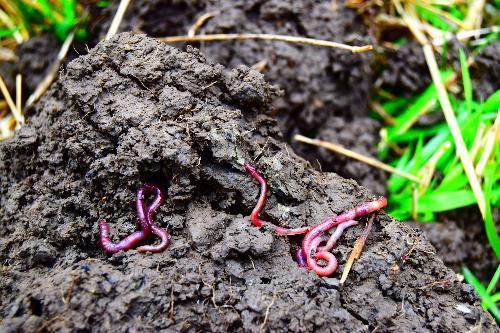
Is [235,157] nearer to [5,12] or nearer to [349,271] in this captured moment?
[349,271]

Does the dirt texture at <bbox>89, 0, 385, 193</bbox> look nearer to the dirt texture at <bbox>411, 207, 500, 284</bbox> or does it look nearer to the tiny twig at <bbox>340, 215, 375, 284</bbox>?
the dirt texture at <bbox>411, 207, 500, 284</bbox>

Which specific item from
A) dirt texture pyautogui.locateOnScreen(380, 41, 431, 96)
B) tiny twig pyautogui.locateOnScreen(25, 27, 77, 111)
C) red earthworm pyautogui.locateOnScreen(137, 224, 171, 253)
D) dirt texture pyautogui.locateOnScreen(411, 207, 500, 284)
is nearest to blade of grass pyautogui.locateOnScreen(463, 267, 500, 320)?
dirt texture pyautogui.locateOnScreen(411, 207, 500, 284)

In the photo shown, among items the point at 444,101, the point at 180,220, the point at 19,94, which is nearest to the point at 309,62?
the point at 444,101

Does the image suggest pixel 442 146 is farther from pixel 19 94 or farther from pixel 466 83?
pixel 19 94

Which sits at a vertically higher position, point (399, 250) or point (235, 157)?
point (235, 157)

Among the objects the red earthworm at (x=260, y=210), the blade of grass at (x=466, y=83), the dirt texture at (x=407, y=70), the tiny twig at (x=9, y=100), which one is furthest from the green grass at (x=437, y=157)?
the tiny twig at (x=9, y=100)

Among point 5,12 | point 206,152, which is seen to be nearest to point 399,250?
point 206,152

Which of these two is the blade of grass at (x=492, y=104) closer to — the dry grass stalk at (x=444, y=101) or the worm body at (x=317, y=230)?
the dry grass stalk at (x=444, y=101)
